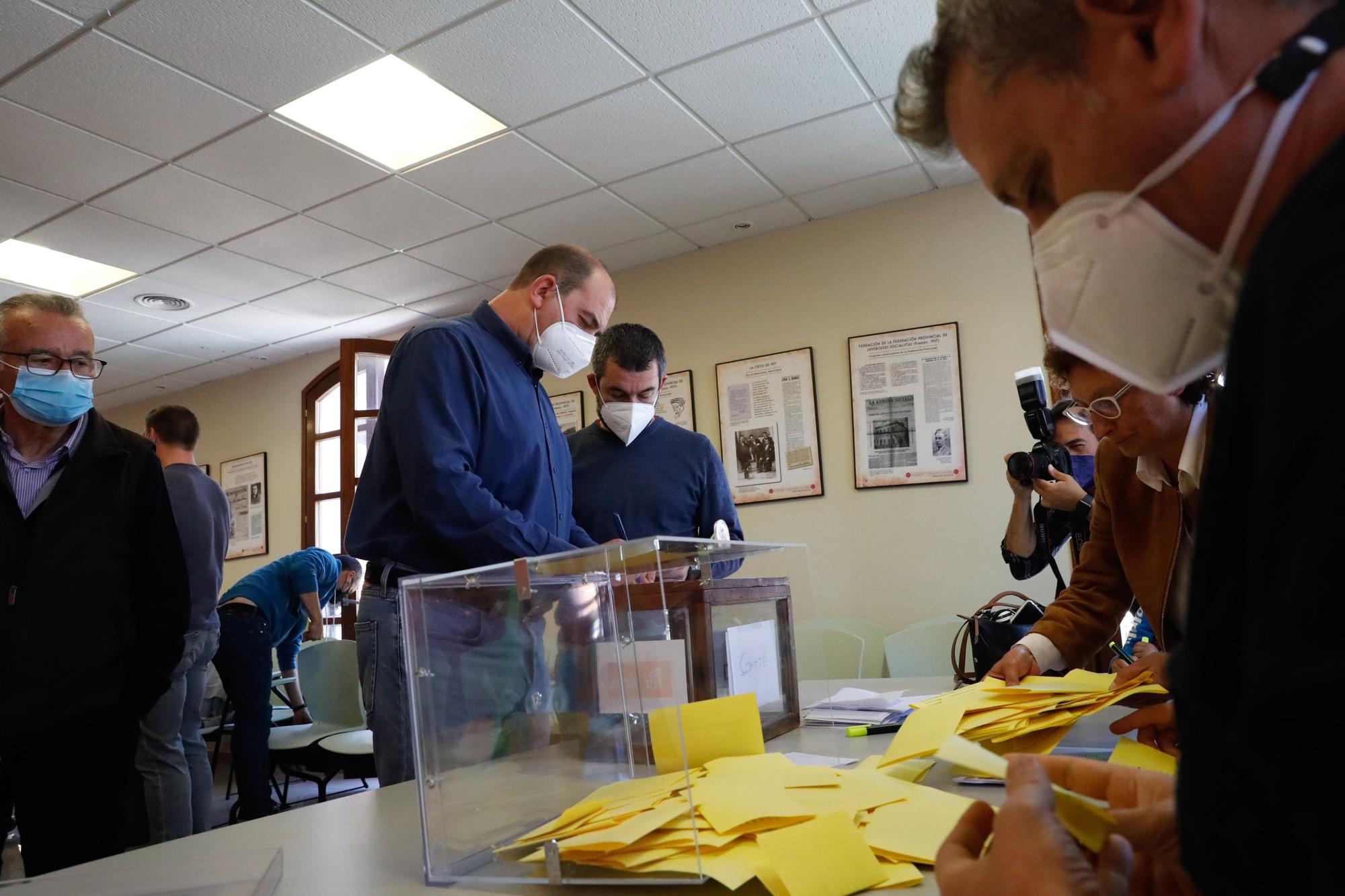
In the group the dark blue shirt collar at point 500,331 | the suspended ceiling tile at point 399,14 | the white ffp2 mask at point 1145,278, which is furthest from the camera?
the suspended ceiling tile at point 399,14

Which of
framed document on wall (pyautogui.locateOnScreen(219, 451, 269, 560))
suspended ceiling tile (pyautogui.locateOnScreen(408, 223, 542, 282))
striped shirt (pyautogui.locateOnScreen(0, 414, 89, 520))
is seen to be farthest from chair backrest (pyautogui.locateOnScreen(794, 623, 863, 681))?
framed document on wall (pyautogui.locateOnScreen(219, 451, 269, 560))

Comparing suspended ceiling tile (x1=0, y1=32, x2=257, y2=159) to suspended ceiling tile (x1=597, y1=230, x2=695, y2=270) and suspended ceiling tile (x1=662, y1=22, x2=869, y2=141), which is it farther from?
suspended ceiling tile (x1=597, y1=230, x2=695, y2=270)

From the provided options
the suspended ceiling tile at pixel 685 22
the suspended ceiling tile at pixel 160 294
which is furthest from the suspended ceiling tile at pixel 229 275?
the suspended ceiling tile at pixel 685 22

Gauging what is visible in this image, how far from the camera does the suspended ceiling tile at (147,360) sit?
6.23 m

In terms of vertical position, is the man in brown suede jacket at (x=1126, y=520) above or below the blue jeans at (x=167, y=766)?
above

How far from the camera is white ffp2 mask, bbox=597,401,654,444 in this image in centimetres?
246

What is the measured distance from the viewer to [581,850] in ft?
2.47

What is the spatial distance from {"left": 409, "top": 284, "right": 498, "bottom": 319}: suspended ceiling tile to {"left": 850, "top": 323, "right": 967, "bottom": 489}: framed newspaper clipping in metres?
2.24

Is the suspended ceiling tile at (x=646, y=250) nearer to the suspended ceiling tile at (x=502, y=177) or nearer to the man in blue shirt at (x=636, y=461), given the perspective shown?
the suspended ceiling tile at (x=502, y=177)

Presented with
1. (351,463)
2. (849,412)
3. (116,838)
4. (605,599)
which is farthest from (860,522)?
(605,599)

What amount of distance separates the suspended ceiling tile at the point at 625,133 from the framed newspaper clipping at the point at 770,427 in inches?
49.5

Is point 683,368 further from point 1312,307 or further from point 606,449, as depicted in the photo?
point 1312,307

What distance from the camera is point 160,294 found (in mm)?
5176

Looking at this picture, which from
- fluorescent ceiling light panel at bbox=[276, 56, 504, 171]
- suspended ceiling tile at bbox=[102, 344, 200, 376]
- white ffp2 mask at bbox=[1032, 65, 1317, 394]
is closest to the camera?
white ffp2 mask at bbox=[1032, 65, 1317, 394]
